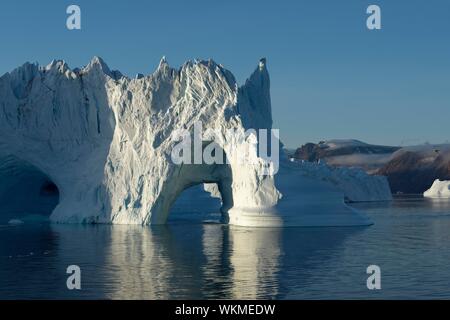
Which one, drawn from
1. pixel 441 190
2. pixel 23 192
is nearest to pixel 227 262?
pixel 23 192

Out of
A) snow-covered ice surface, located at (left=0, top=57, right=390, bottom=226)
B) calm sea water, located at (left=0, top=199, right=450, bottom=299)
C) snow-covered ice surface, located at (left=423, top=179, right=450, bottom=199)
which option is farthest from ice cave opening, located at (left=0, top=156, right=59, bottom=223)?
snow-covered ice surface, located at (left=423, top=179, right=450, bottom=199)

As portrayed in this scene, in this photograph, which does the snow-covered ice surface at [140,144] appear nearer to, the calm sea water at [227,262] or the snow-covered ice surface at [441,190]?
the calm sea water at [227,262]

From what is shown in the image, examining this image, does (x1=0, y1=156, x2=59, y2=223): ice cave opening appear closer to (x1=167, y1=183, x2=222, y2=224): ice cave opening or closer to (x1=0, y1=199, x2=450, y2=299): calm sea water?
(x1=167, y1=183, x2=222, y2=224): ice cave opening

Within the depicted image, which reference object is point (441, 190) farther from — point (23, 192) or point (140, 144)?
point (140, 144)

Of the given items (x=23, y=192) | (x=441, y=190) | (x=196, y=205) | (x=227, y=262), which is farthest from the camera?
(x=441, y=190)
